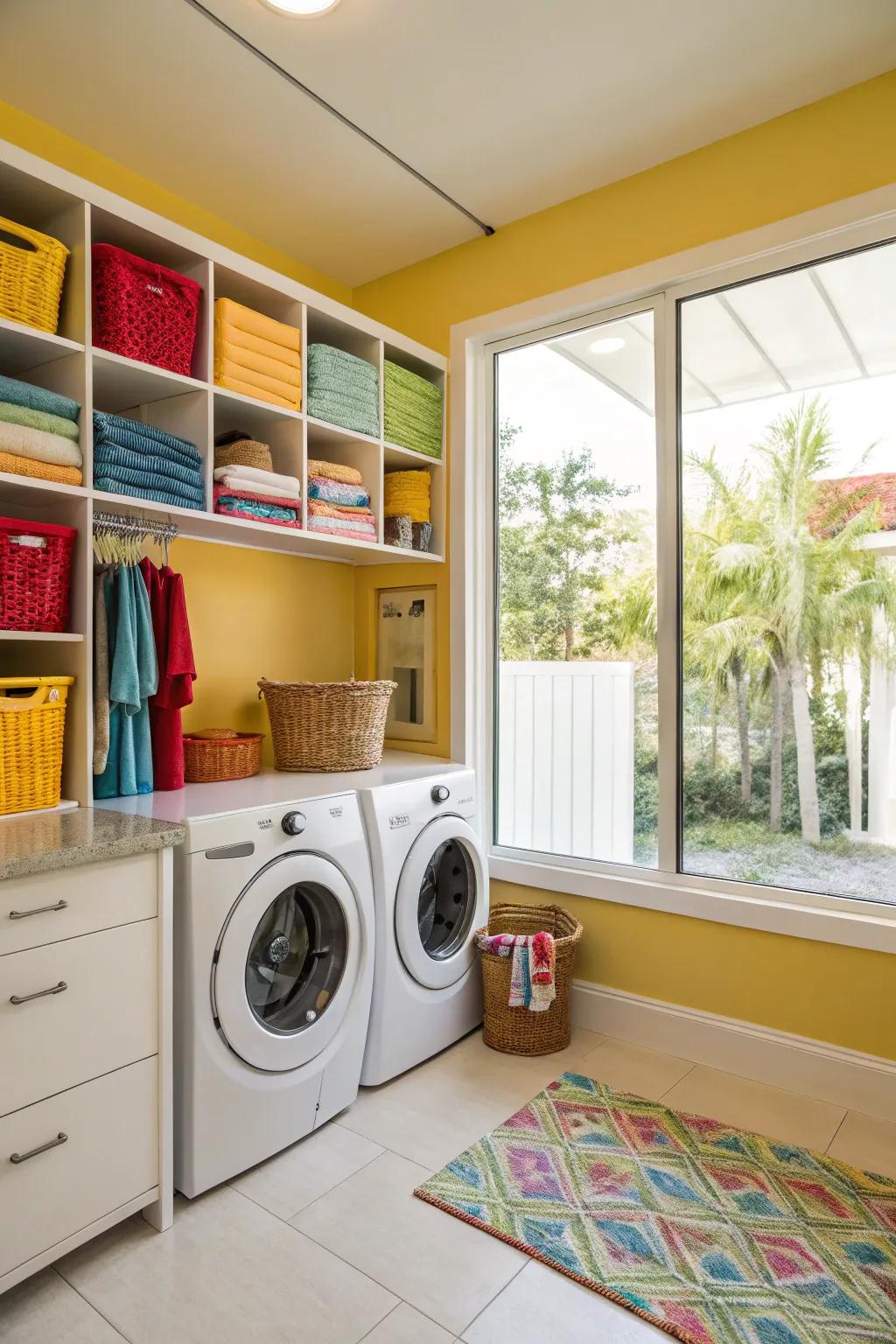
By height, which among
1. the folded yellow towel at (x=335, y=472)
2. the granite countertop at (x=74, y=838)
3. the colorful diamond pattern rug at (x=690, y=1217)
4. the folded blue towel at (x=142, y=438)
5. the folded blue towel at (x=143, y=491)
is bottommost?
the colorful diamond pattern rug at (x=690, y=1217)

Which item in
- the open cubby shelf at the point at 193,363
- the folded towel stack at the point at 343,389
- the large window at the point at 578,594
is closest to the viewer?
the open cubby shelf at the point at 193,363

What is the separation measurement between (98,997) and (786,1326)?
1.41 metres

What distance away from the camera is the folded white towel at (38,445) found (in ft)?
5.92

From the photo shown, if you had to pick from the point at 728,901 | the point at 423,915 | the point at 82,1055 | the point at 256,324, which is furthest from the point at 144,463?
the point at 728,901

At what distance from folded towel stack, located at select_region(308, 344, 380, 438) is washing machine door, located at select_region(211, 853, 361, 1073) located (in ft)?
4.52

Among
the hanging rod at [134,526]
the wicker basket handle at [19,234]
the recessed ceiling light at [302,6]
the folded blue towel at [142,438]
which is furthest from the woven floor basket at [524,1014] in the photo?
the recessed ceiling light at [302,6]

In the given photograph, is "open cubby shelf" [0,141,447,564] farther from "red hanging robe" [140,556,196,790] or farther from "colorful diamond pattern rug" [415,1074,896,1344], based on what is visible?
"colorful diamond pattern rug" [415,1074,896,1344]

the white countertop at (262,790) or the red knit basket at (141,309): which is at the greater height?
the red knit basket at (141,309)

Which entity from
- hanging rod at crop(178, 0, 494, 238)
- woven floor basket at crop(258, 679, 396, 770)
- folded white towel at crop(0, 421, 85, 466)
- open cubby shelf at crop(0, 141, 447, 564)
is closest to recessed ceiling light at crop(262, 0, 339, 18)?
hanging rod at crop(178, 0, 494, 238)

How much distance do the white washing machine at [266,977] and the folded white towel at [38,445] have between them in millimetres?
878

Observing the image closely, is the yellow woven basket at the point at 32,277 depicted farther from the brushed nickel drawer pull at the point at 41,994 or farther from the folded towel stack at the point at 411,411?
the brushed nickel drawer pull at the point at 41,994

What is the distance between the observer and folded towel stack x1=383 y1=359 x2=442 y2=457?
2.83 meters

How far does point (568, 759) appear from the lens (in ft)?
9.34

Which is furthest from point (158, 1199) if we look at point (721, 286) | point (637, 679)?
point (721, 286)
